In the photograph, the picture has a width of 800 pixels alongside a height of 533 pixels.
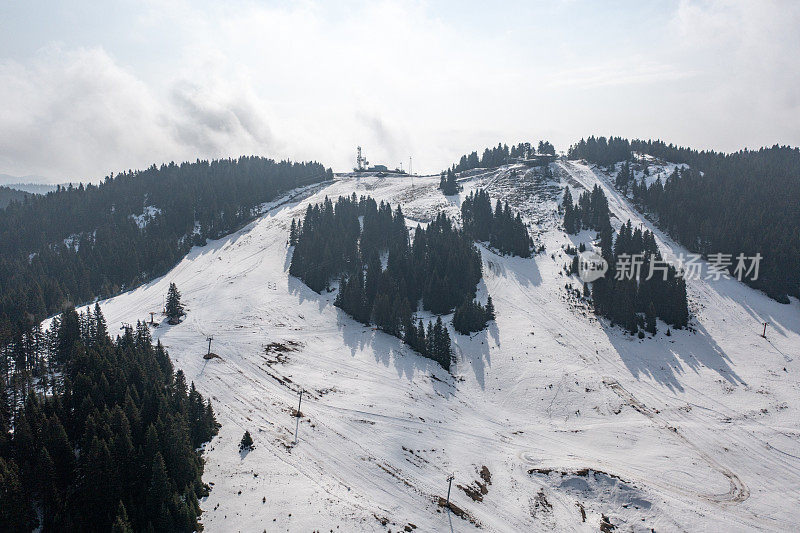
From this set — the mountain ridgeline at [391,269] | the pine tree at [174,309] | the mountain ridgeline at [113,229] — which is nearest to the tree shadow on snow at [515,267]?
the mountain ridgeline at [391,269]

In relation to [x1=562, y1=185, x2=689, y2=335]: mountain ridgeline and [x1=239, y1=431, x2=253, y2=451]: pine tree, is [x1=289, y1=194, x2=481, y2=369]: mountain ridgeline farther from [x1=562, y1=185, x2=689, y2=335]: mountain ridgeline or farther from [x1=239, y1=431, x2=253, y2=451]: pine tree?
[x1=239, y1=431, x2=253, y2=451]: pine tree

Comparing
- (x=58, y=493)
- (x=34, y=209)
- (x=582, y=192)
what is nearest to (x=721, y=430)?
(x=58, y=493)

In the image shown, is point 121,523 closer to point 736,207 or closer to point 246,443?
point 246,443

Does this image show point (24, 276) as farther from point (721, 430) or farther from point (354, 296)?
point (721, 430)

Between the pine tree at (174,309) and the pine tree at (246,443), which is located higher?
Result: the pine tree at (174,309)

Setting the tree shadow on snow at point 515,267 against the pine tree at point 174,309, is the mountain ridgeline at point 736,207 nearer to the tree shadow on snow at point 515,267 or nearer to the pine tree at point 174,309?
the tree shadow on snow at point 515,267

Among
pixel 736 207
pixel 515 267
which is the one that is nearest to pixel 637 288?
pixel 515 267

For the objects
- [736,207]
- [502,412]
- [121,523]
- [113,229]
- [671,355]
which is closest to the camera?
[121,523]
